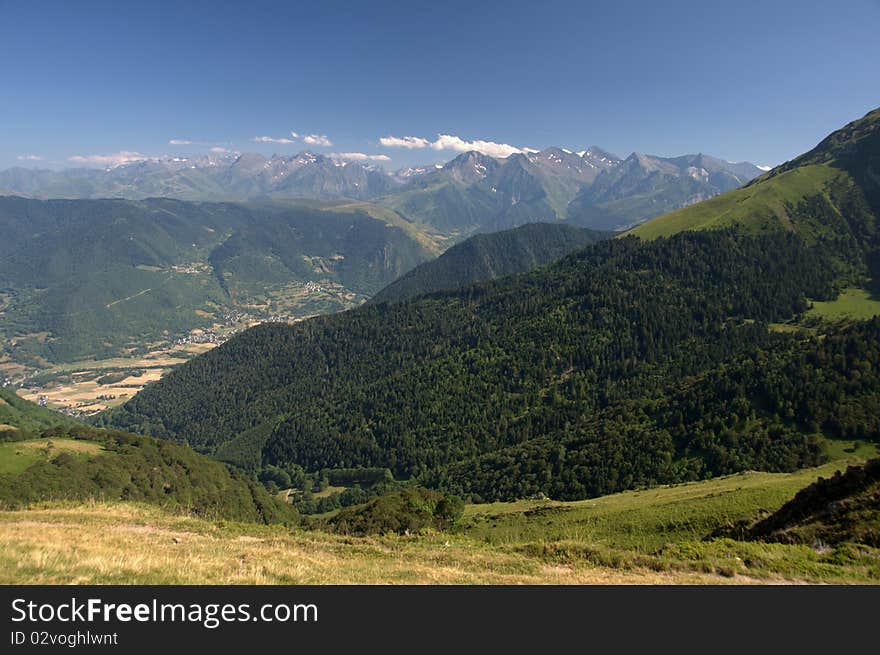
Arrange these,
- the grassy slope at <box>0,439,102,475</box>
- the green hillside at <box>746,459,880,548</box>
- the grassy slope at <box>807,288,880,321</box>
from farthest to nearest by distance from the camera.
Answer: the grassy slope at <box>807,288,880,321</box> → the grassy slope at <box>0,439,102,475</box> → the green hillside at <box>746,459,880,548</box>

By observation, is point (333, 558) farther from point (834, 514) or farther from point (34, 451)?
point (34, 451)

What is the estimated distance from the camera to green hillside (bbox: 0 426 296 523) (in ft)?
274

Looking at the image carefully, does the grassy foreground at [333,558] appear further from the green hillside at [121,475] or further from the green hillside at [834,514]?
the green hillside at [121,475]

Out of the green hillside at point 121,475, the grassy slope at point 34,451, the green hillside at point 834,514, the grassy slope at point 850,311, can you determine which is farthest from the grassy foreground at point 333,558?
the grassy slope at point 850,311

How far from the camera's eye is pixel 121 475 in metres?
Result: 98.8

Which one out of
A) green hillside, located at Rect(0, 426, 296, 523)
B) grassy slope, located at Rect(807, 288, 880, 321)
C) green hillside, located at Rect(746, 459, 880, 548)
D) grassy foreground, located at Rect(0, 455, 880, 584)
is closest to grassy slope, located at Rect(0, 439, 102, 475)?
green hillside, located at Rect(0, 426, 296, 523)

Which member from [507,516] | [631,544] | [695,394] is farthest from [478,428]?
[631,544]

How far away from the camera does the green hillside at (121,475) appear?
83644 mm

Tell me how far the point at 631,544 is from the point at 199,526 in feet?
123

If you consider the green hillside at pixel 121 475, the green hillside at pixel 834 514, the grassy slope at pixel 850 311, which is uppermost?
the green hillside at pixel 834 514

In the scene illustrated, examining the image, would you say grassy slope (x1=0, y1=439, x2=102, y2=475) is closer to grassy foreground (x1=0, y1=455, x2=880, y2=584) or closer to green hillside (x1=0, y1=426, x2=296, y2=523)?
green hillside (x1=0, y1=426, x2=296, y2=523)

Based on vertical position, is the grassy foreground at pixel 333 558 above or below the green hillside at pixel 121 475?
above
